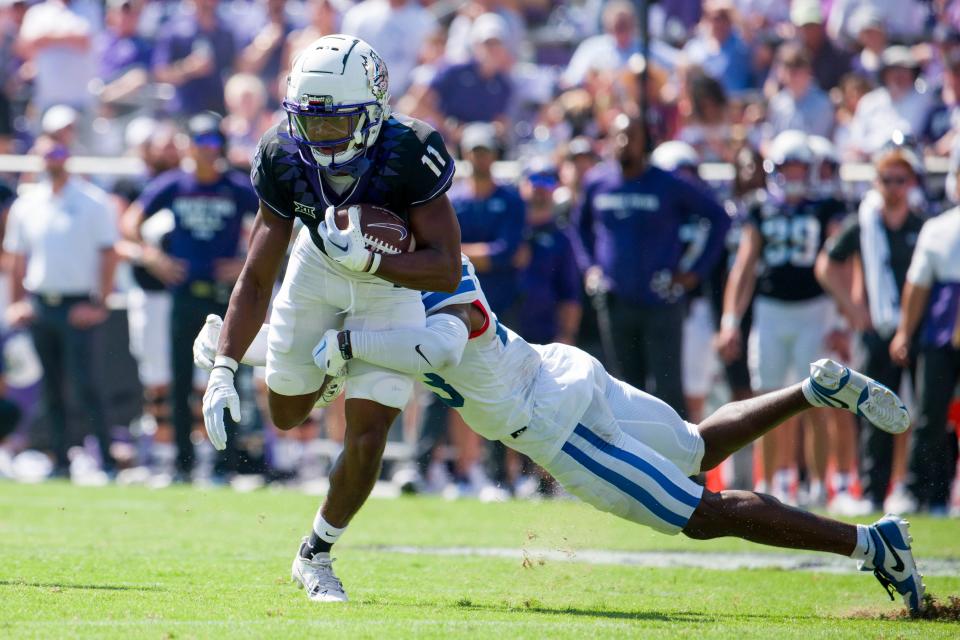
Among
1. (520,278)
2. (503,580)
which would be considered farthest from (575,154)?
(503,580)

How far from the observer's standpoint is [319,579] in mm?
5406

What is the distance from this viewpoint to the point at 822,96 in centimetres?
1140

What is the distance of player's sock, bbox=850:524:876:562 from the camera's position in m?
5.46

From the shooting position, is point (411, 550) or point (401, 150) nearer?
point (401, 150)

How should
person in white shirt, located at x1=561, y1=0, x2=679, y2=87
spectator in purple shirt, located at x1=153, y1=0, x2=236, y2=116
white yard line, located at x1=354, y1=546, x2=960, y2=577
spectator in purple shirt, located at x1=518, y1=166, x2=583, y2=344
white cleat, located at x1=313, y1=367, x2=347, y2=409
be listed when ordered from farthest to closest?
spectator in purple shirt, located at x1=153, y1=0, x2=236, y2=116, person in white shirt, located at x1=561, y1=0, x2=679, y2=87, spectator in purple shirt, located at x1=518, y1=166, x2=583, y2=344, white yard line, located at x1=354, y1=546, x2=960, y2=577, white cleat, located at x1=313, y1=367, x2=347, y2=409

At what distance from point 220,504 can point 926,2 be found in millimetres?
6880

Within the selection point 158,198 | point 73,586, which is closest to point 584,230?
point 158,198

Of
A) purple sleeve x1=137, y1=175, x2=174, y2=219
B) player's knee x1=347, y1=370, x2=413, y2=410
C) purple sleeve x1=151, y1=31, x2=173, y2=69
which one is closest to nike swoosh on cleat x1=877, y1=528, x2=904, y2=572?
player's knee x1=347, y1=370, x2=413, y2=410

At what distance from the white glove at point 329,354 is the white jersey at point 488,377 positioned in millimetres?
427

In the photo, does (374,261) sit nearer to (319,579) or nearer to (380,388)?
(380,388)

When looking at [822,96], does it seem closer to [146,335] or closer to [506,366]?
[146,335]

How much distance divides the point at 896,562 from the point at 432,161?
7.27ft

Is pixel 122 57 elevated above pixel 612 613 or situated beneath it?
situated beneath

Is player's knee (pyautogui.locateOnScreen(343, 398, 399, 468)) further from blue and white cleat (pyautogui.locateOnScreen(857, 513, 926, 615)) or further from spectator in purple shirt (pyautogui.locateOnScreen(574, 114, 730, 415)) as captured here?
spectator in purple shirt (pyautogui.locateOnScreen(574, 114, 730, 415))
